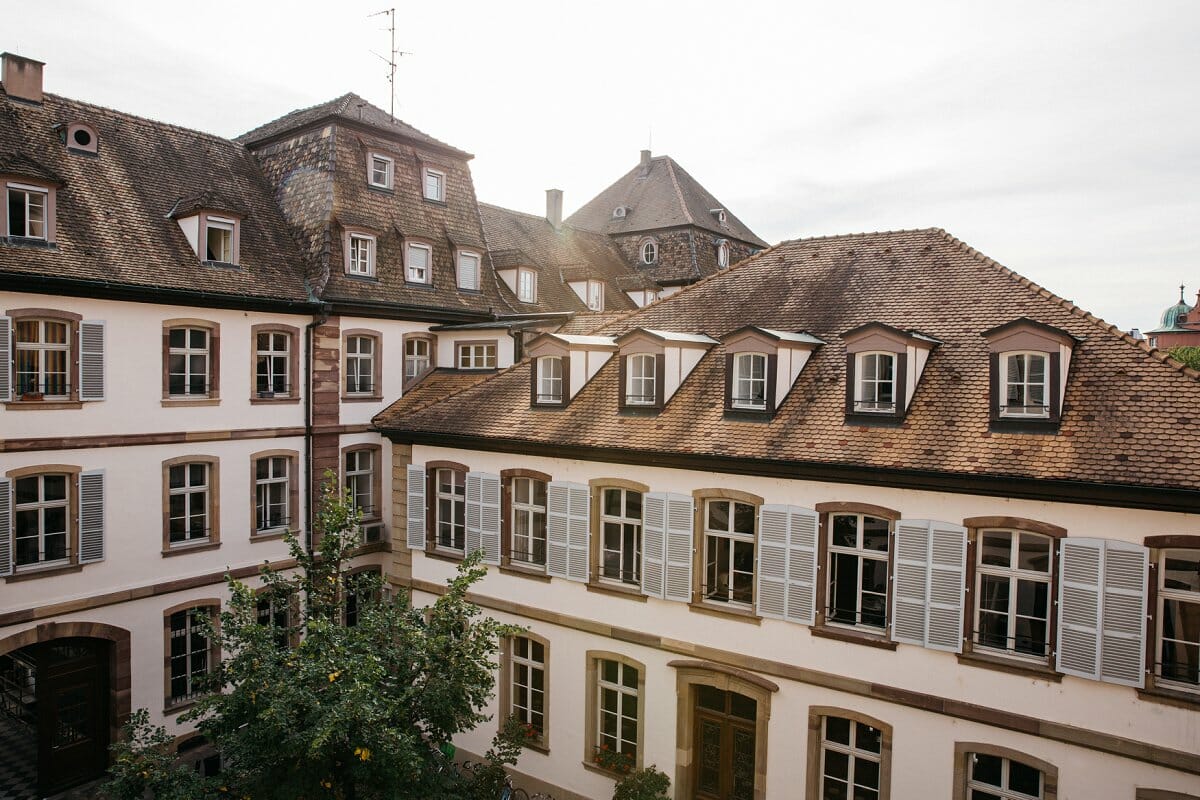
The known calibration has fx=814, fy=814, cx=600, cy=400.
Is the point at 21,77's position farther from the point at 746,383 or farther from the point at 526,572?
the point at 746,383

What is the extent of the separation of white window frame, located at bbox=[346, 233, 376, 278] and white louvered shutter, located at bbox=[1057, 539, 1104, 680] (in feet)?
61.2

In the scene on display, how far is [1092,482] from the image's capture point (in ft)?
35.1

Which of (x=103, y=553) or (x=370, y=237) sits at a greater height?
(x=370, y=237)

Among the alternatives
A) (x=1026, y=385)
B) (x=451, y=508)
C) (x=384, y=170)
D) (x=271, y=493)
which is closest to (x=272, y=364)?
(x=271, y=493)

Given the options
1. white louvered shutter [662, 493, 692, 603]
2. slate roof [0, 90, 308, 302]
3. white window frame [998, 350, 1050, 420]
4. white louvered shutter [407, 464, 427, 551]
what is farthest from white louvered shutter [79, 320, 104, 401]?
white window frame [998, 350, 1050, 420]

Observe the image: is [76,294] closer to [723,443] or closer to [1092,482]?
[723,443]

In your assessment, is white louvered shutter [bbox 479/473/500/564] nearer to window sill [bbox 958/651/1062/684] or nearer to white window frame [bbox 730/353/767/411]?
white window frame [bbox 730/353/767/411]

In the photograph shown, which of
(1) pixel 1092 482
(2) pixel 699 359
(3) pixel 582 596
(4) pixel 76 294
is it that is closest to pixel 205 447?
(4) pixel 76 294

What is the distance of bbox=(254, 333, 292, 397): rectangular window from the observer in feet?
67.9

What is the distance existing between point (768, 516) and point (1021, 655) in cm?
413

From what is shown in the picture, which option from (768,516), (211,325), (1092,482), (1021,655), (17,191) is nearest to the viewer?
(1092,482)

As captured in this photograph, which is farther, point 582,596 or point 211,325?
point 211,325

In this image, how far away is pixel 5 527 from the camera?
1619 centimetres

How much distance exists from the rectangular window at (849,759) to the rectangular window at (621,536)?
13.9ft
